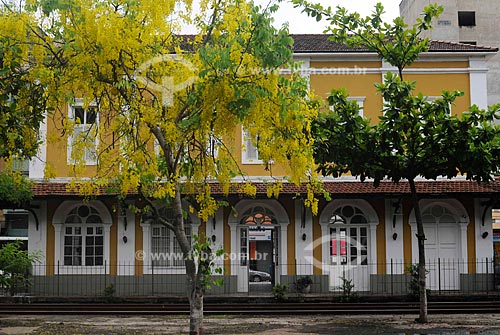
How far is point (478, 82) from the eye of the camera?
24.5 meters

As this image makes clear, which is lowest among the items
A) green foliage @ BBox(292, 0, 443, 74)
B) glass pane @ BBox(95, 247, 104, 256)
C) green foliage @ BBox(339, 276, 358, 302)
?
green foliage @ BBox(339, 276, 358, 302)

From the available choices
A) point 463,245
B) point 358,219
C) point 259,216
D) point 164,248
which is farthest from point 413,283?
point 164,248

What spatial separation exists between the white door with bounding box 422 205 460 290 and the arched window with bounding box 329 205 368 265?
1933 mm

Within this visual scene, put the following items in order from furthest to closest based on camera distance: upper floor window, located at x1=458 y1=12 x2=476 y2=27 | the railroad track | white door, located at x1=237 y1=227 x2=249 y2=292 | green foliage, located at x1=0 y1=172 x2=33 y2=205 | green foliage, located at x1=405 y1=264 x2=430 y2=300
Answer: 1. upper floor window, located at x1=458 y1=12 x2=476 y2=27
2. white door, located at x1=237 y1=227 x2=249 y2=292
3. green foliage, located at x1=405 y1=264 x2=430 y2=300
4. green foliage, located at x1=0 y1=172 x2=33 y2=205
5. the railroad track

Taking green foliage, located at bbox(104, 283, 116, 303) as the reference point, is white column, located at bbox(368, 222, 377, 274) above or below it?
above

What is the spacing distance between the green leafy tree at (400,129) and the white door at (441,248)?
7.49 meters

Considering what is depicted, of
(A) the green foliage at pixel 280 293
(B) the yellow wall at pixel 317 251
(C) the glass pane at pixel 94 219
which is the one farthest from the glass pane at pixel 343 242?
(C) the glass pane at pixel 94 219

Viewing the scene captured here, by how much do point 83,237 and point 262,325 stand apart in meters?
9.18

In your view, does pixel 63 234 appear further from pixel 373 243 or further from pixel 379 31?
pixel 379 31

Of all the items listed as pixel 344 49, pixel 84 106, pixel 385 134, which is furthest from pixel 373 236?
pixel 84 106

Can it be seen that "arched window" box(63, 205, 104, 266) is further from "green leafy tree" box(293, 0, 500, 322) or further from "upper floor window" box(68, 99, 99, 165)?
"upper floor window" box(68, 99, 99, 165)

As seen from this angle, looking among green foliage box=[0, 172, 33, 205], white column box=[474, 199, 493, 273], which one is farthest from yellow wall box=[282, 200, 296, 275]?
green foliage box=[0, 172, 33, 205]

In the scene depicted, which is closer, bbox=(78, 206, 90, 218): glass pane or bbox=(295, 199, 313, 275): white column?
bbox=(295, 199, 313, 275): white column

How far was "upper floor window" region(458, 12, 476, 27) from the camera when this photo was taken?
4738 centimetres
